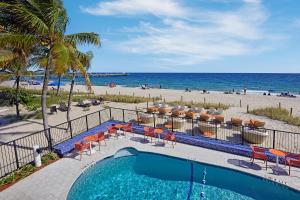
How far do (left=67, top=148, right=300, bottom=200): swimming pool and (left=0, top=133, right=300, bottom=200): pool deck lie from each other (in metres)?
0.31

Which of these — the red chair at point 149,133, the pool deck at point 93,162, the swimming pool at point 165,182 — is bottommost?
the swimming pool at point 165,182

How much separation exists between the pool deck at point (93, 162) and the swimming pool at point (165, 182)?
311mm

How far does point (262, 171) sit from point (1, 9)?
13838mm

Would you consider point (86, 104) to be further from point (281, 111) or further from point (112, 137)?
point (281, 111)

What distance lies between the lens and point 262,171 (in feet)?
33.4

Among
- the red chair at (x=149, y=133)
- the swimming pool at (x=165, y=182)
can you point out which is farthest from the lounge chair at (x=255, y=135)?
the red chair at (x=149, y=133)

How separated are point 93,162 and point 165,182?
370 cm

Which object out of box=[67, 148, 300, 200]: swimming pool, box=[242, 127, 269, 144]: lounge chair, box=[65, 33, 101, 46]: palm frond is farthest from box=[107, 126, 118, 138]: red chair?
box=[242, 127, 269, 144]: lounge chair

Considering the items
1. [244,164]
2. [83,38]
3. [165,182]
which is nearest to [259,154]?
[244,164]

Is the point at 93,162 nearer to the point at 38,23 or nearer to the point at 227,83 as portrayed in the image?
the point at 38,23

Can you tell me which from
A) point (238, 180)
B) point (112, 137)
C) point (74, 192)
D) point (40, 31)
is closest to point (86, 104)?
point (112, 137)

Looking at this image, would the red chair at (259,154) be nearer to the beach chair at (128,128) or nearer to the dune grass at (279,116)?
the beach chair at (128,128)

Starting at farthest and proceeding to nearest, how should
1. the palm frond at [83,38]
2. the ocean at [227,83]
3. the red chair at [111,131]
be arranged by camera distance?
1. the ocean at [227,83]
2. the red chair at [111,131]
3. the palm frond at [83,38]

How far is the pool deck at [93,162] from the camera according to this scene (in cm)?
881
